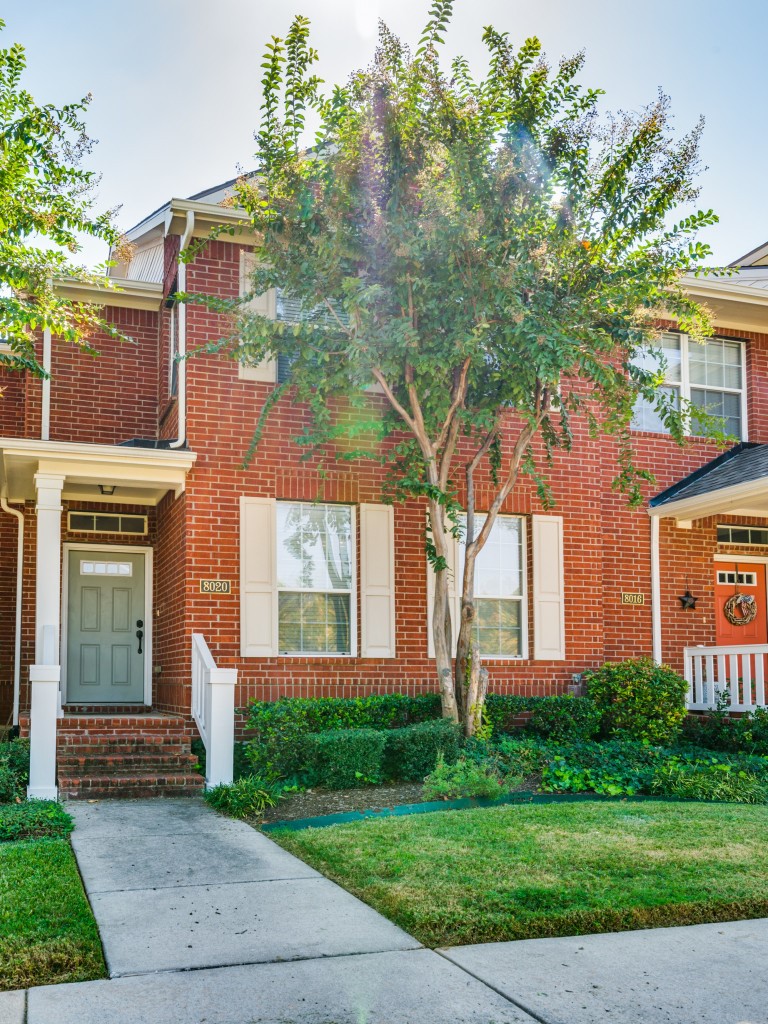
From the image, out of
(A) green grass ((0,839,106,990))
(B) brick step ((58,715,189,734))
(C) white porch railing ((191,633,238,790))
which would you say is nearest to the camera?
(A) green grass ((0,839,106,990))

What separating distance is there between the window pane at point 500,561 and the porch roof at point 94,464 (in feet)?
11.5

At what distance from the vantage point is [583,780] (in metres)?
9.25

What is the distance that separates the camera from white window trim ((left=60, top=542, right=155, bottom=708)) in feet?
40.1

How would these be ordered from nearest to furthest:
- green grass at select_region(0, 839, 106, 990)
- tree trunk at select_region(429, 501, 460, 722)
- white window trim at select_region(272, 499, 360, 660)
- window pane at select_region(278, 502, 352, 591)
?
green grass at select_region(0, 839, 106, 990)
tree trunk at select_region(429, 501, 460, 722)
white window trim at select_region(272, 499, 360, 660)
window pane at select_region(278, 502, 352, 591)

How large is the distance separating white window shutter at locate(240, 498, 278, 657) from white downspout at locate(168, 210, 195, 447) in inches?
39.0

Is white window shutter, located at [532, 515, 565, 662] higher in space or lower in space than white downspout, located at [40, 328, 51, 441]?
lower

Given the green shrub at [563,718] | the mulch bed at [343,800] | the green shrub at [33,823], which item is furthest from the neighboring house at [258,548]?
the green shrub at [33,823]

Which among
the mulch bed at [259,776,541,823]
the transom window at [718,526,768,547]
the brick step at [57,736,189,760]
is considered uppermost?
the transom window at [718,526,768,547]

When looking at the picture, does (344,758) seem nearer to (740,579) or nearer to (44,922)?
(44,922)

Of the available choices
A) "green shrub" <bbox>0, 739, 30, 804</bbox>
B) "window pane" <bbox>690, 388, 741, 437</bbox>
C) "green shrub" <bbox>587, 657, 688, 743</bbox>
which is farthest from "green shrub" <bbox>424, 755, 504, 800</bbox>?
"window pane" <bbox>690, 388, 741, 437</bbox>

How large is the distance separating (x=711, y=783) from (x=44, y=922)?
6277 mm

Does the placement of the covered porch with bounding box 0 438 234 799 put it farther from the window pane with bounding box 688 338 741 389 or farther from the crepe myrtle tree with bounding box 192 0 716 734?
the window pane with bounding box 688 338 741 389

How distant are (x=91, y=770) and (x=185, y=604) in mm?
2021

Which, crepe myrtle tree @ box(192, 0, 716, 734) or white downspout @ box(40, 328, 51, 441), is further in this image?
white downspout @ box(40, 328, 51, 441)
